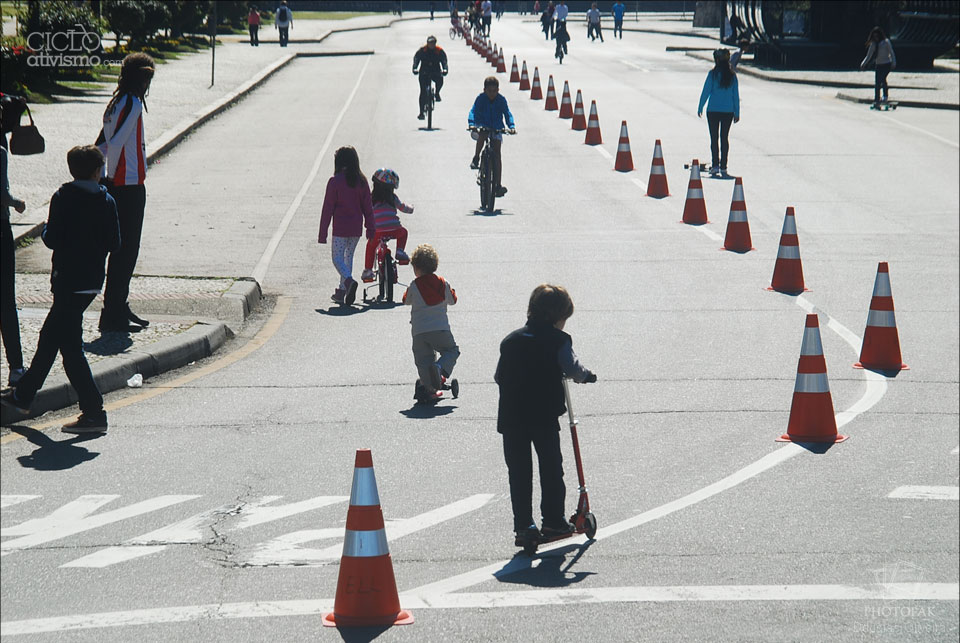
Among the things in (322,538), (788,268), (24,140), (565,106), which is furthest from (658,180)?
(322,538)

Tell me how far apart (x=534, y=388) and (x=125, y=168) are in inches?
201

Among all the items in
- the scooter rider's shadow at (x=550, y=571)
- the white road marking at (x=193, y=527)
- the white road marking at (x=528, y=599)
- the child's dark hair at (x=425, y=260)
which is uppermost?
the child's dark hair at (x=425, y=260)

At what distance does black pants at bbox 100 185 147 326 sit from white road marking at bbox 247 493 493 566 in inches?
174

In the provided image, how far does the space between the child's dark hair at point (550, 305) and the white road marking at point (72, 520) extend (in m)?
2.26

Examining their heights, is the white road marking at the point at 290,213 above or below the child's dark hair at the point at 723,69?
below

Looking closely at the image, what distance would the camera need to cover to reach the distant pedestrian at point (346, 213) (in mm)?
12578

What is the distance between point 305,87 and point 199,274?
76.9 ft

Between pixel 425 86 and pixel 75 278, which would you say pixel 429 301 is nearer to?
pixel 75 278

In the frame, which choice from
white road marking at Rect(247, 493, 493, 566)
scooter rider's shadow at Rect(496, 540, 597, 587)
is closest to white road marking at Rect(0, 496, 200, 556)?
white road marking at Rect(247, 493, 493, 566)

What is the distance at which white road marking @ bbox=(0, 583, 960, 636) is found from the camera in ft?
19.2

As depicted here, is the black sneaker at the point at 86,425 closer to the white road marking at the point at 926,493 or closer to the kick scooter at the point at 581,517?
the kick scooter at the point at 581,517

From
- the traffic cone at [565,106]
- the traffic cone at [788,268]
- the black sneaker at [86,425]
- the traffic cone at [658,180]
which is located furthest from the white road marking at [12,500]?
the traffic cone at [565,106]

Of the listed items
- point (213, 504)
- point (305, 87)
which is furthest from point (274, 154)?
point (213, 504)

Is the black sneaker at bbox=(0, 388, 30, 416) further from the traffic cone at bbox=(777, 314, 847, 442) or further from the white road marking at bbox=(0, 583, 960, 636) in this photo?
the traffic cone at bbox=(777, 314, 847, 442)
